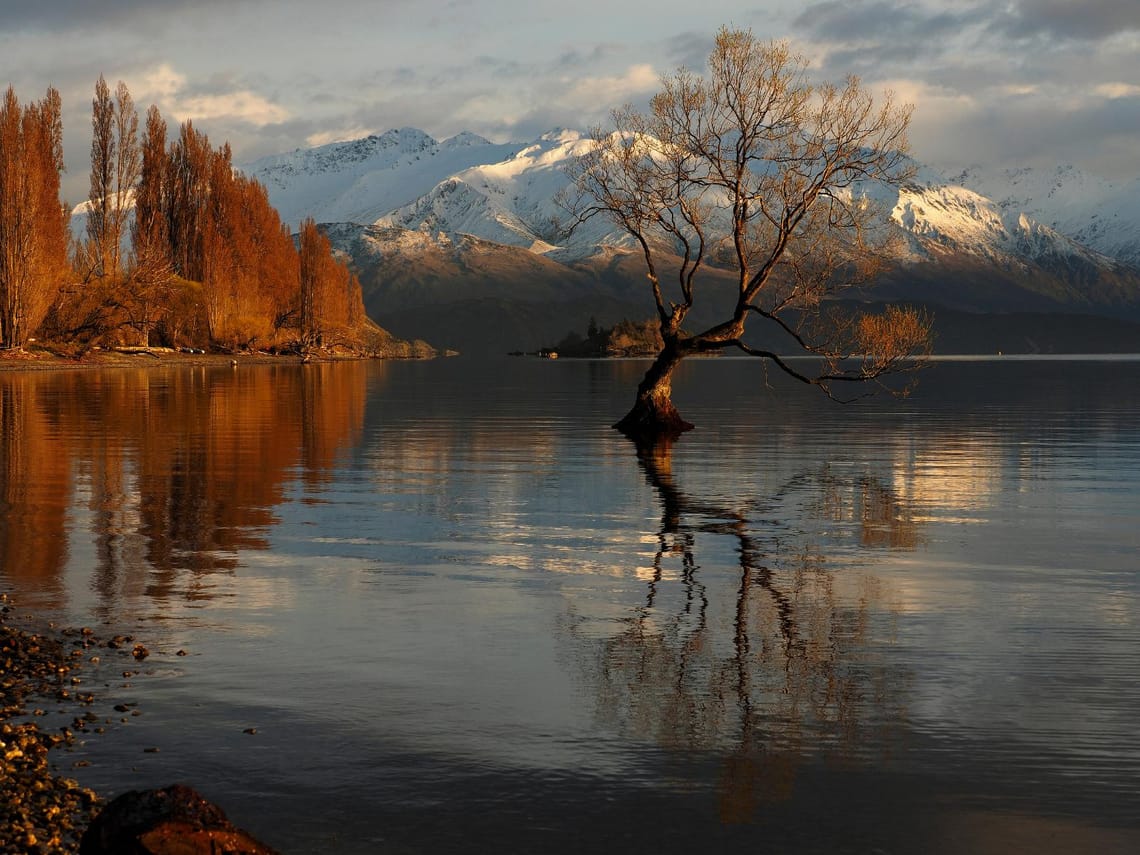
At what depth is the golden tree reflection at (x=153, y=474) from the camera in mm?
19156

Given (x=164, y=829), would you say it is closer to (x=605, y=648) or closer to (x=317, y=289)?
(x=605, y=648)

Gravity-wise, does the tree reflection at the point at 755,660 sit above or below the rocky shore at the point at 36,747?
below

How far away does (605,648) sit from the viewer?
1366cm

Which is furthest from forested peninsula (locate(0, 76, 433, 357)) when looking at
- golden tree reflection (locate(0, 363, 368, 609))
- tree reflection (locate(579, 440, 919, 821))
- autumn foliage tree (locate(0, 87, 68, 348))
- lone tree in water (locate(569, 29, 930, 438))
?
tree reflection (locate(579, 440, 919, 821))

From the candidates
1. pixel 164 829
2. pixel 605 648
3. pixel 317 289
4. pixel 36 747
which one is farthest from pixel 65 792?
pixel 317 289

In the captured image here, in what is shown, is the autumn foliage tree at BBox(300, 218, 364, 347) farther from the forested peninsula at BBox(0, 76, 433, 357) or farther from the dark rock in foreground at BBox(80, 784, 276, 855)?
the dark rock in foreground at BBox(80, 784, 276, 855)

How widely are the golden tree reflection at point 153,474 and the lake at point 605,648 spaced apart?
0.50 feet

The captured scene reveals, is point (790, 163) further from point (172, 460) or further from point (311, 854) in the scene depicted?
point (311, 854)

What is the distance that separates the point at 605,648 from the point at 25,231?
93.3 m

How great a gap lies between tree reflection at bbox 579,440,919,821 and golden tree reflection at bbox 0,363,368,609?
6258mm

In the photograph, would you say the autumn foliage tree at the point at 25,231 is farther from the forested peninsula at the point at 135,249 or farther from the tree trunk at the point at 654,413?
the tree trunk at the point at 654,413

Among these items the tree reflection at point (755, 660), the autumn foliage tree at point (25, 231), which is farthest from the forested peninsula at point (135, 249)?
the tree reflection at point (755, 660)

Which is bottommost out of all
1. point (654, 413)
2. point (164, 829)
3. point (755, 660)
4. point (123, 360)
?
point (755, 660)

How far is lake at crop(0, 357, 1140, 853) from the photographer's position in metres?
9.12
